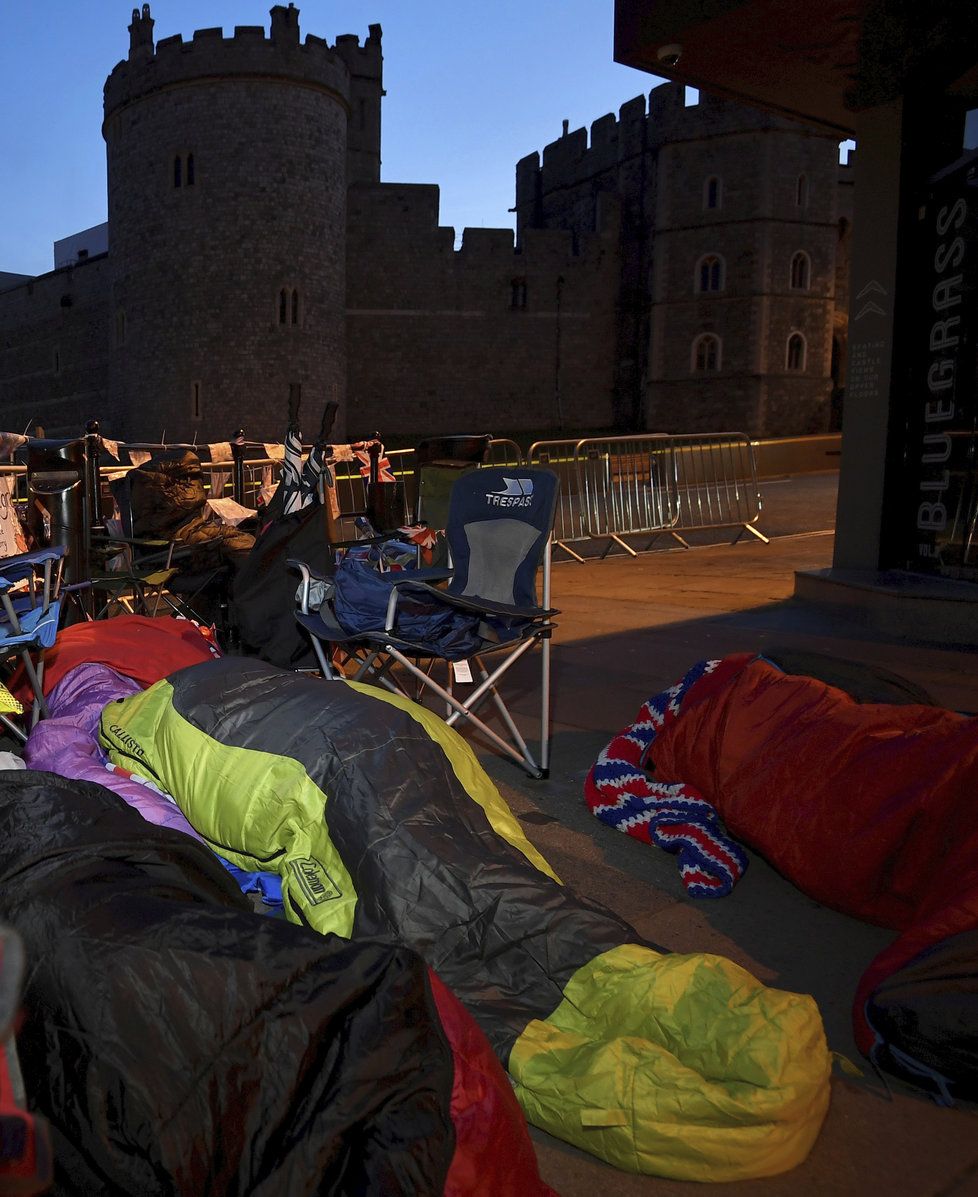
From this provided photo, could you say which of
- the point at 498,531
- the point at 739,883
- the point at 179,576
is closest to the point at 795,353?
the point at 179,576

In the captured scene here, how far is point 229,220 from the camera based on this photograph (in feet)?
88.4

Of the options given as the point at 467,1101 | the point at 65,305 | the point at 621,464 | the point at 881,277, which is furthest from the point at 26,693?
the point at 65,305

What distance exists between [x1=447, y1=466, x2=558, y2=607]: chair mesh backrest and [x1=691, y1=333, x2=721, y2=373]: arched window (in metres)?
28.4

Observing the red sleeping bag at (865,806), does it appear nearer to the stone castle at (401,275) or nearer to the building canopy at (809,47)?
the building canopy at (809,47)

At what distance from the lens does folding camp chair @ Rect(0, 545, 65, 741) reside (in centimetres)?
296

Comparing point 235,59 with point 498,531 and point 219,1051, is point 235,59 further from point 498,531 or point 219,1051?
point 219,1051

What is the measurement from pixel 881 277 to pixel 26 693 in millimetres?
5188

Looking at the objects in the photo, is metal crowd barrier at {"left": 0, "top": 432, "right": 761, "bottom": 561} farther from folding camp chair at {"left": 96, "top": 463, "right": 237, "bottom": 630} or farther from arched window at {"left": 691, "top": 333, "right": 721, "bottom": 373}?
arched window at {"left": 691, "top": 333, "right": 721, "bottom": 373}

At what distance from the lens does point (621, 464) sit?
385 inches

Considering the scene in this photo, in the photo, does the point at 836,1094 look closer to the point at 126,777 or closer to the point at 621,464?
the point at 126,777

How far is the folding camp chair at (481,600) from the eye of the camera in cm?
319

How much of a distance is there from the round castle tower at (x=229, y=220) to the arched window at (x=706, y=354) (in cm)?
1075

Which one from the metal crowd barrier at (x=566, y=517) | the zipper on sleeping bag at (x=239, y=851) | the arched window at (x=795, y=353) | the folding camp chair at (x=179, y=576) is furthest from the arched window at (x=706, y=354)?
the zipper on sleeping bag at (x=239, y=851)

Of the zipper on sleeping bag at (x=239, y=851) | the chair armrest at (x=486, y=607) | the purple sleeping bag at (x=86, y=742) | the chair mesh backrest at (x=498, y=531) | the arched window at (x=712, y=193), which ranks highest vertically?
the arched window at (x=712, y=193)
